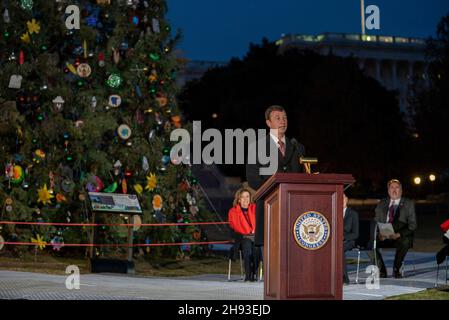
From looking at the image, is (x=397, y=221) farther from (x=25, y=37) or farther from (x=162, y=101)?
(x=25, y=37)

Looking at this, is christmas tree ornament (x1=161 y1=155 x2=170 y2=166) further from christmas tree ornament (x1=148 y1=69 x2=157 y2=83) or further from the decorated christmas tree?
christmas tree ornament (x1=148 y1=69 x2=157 y2=83)

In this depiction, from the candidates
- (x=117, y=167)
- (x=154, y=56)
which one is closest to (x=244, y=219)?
(x=117, y=167)

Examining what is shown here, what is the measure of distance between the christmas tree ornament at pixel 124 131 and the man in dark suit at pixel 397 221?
270 inches

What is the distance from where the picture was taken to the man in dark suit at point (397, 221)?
48.4 ft

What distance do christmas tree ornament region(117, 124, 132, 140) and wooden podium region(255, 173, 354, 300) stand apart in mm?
12479

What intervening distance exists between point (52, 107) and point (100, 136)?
1249mm

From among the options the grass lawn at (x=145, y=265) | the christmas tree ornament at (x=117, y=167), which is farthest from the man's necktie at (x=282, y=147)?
the christmas tree ornament at (x=117, y=167)

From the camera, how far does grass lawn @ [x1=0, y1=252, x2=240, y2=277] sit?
626 inches

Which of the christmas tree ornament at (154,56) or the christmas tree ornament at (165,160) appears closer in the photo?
the christmas tree ornament at (165,160)

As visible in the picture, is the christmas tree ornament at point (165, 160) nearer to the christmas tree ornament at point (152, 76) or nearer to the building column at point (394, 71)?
the christmas tree ornament at point (152, 76)

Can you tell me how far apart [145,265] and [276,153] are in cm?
1021

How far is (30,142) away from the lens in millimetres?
18797

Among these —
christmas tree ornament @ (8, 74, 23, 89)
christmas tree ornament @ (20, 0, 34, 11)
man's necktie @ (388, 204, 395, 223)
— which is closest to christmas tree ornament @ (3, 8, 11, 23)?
christmas tree ornament @ (20, 0, 34, 11)

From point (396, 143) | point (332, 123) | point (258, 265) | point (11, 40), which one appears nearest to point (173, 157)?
point (11, 40)
